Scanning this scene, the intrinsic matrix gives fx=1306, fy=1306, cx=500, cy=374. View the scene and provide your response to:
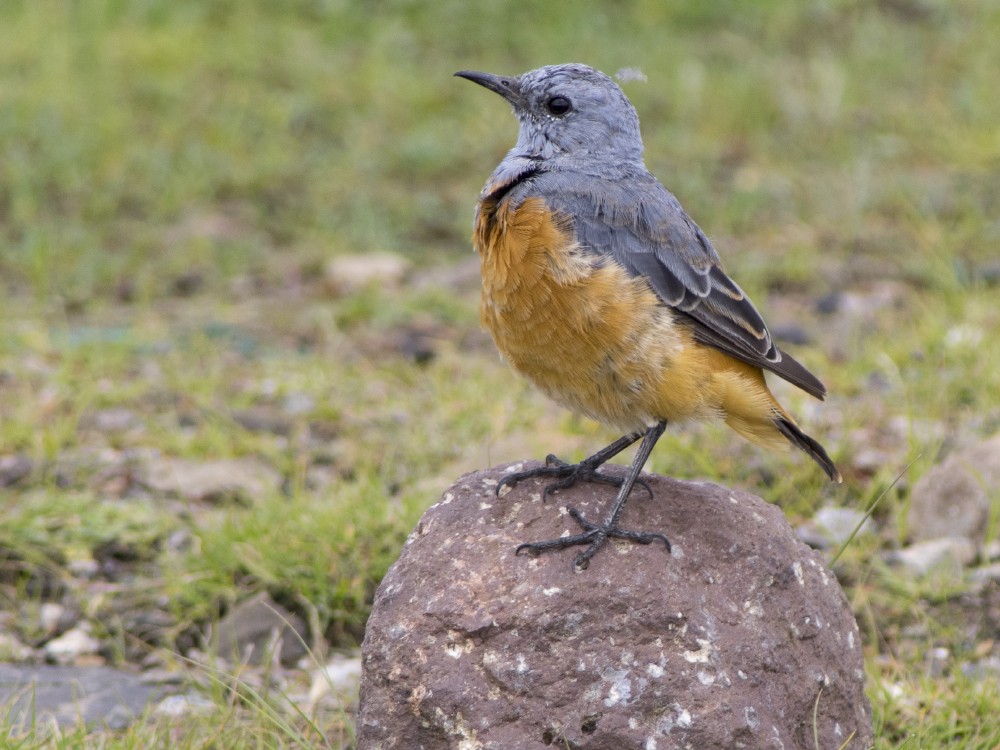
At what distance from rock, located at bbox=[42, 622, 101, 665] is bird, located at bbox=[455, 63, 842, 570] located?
2.17 m

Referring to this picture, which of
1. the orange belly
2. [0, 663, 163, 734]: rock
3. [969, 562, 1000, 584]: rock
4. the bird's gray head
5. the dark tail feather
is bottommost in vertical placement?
[0, 663, 163, 734]: rock

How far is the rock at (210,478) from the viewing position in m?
6.40

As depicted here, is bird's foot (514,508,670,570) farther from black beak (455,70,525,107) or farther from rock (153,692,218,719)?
black beak (455,70,525,107)

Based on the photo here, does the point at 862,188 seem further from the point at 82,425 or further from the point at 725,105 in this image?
the point at 82,425

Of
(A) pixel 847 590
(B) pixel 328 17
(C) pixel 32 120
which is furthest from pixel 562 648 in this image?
(B) pixel 328 17

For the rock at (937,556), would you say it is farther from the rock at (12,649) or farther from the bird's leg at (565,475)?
the rock at (12,649)

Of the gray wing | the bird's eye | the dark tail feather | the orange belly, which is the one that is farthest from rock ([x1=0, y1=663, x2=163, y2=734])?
the bird's eye

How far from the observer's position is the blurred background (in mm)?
5598

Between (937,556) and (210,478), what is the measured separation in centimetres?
348

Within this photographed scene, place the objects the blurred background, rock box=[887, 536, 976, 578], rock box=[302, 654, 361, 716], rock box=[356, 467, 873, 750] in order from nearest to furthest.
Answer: rock box=[356, 467, 873, 750] → rock box=[302, 654, 361, 716] → the blurred background → rock box=[887, 536, 976, 578]

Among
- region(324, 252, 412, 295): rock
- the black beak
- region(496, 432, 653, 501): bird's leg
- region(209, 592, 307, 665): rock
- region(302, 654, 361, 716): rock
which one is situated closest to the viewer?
region(496, 432, 653, 501): bird's leg

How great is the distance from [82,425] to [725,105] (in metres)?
6.77

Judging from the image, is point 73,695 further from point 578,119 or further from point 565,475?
point 578,119

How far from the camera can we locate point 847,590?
5.71 metres
